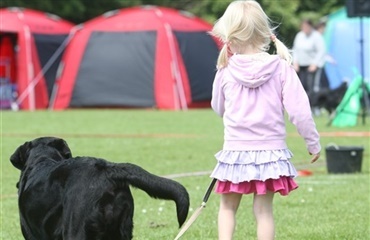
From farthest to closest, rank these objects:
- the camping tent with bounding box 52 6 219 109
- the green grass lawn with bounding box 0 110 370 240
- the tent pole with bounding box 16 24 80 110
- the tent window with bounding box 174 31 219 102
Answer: the tent pole with bounding box 16 24 80 110
the tent window with bounding box 174 31 219 102
the camping tent with bounding box 52 6 219 109
the green grass lawn with bounding box 0 110 370 240

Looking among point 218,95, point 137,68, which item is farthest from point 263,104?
point 137,68

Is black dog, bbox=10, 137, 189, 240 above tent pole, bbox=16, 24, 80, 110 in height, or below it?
above

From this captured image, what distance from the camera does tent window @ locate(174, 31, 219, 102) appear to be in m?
27.4

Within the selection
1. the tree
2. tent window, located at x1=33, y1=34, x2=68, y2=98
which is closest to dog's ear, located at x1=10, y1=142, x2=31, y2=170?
tent window, located at x1=33, y1=34, x2=68, y2=98

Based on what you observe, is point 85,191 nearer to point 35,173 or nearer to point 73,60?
point 35,173

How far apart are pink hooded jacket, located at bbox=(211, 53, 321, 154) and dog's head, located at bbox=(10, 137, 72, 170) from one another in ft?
3.52

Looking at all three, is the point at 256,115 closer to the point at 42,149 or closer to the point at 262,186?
the point at 262,186

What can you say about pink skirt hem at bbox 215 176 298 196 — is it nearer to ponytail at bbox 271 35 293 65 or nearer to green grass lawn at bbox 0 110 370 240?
ponytail at bbox 271 35 293 65

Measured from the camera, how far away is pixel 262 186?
598 centimetres

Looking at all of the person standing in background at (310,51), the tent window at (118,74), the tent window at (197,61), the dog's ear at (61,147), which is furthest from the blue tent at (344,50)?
the dog's ear at (61,147)

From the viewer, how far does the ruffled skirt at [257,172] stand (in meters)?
5.94

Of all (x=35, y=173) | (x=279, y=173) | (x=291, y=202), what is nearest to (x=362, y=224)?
(x=291, y=202)

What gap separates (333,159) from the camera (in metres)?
11.5

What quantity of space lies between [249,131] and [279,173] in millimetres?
337
